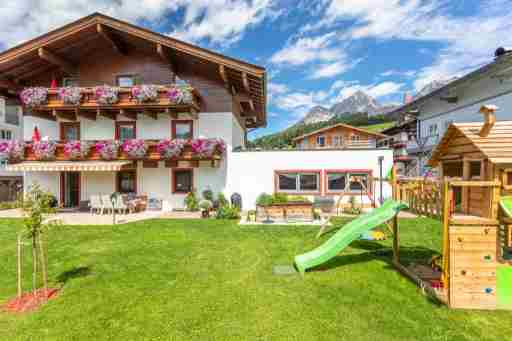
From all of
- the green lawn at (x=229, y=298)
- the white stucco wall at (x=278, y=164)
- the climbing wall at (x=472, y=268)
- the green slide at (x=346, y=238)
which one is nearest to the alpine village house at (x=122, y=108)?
the white stucco wall at (x=278, y=164)

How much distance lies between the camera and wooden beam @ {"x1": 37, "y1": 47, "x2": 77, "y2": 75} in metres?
14.5

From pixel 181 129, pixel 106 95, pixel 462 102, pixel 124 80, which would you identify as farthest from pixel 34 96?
pixel 462 102

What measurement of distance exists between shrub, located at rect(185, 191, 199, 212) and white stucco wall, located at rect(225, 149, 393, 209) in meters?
1.97

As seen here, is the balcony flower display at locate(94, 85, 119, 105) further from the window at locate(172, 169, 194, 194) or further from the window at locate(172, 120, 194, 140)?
the window at locate(172, 169, 194, 194)

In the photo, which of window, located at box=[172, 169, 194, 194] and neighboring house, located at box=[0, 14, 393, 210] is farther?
window, located at box=[172, 169, 194, 194]

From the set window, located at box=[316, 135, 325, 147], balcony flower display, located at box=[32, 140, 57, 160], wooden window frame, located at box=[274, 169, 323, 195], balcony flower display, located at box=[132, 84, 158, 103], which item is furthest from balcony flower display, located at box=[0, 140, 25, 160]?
window, located at box=[316, 135, 325, 147]

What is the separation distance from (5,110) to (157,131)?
2904 cm

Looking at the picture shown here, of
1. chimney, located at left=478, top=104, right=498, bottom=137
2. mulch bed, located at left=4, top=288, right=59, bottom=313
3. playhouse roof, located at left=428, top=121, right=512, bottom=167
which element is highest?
chimney, located at left=478, top=104, right=498, bottom=137

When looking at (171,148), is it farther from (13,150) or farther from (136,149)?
(13,150)

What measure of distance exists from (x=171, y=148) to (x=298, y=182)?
7601 millimetres

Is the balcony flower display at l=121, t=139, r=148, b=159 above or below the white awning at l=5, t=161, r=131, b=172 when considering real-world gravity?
above

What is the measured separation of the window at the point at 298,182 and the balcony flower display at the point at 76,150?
36.7ft

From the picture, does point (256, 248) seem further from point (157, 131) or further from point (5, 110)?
point (5, 110)

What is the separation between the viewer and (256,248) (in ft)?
26.5
